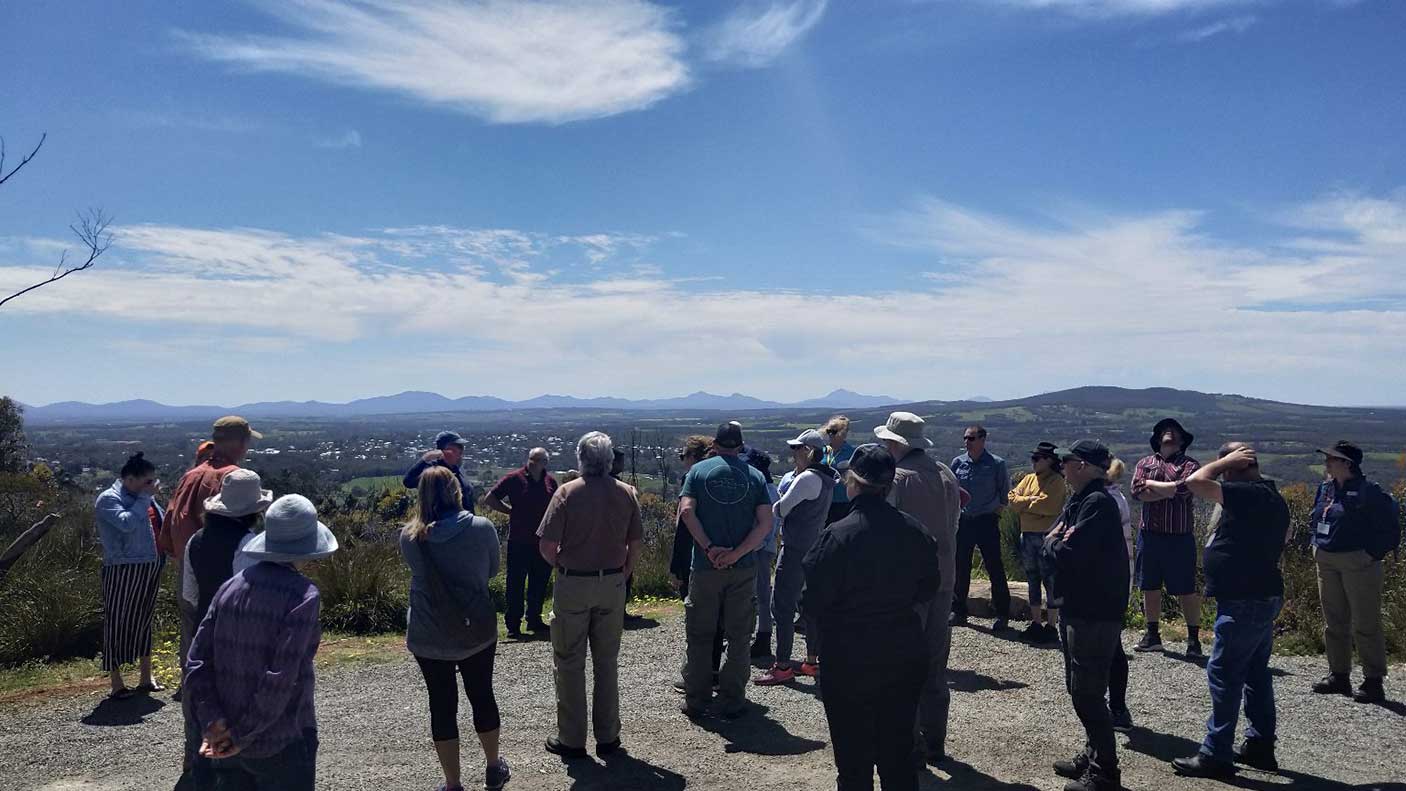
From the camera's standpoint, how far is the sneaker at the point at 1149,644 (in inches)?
299

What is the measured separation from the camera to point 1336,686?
6430 mm

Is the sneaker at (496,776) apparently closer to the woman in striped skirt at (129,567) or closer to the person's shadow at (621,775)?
the person's shadow at (621,775)

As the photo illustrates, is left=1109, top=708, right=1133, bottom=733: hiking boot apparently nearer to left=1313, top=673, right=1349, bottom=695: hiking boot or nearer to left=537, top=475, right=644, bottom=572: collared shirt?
left=1313, top=673, right=1349, bottom=695: hiking boot

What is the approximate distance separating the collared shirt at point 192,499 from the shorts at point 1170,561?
268 inches

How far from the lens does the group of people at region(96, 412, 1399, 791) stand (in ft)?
10.4

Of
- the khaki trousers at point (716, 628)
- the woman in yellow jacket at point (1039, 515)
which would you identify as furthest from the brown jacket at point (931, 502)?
the woman in yellow jacket at point (1039, 515)

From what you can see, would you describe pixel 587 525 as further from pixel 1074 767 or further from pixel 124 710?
pixel 124 710

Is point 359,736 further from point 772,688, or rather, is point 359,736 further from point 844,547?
point 844,547

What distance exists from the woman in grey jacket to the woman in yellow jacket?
5205 millimetres

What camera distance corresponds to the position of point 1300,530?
412 inches

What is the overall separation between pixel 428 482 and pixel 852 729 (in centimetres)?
219

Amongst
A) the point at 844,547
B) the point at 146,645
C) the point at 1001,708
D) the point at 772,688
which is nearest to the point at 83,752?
the point at 146,645

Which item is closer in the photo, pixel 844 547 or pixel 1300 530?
pixel 844 547

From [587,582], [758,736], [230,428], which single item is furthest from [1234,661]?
[230,428]
